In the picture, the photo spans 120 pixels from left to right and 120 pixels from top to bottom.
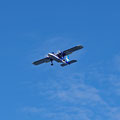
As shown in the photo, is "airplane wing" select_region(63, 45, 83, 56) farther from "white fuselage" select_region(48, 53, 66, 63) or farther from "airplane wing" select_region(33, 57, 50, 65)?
"airplane wing" select_region(33, 57, 50, 65)

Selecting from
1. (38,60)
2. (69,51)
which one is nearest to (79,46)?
(69,51)

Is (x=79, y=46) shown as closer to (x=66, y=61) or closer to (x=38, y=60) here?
(x=66, y=61)

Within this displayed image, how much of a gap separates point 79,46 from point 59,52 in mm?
6188

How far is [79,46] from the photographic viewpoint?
5536 inches

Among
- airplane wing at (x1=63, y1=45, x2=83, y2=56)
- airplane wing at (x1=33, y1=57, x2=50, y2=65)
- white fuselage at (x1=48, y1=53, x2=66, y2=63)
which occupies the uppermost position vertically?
airplane wing at (x1=33, y1=57, x2=50, y2=65)

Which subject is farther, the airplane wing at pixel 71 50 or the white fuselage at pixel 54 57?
the airplane wing at pixel 71 50

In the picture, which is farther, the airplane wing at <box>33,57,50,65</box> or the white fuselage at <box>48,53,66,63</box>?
the airplane wing at <box>33,57,50,65</box>

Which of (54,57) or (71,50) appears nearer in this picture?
(54,57)

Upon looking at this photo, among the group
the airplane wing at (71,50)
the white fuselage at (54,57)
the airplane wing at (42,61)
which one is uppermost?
the airplane wing at (42,61)

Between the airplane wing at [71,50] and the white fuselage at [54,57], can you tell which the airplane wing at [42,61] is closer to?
the airplane wing at [71,50]

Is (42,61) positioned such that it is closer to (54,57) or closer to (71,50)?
(54,57)

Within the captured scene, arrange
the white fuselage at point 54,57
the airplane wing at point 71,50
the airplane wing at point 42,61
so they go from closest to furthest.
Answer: the white fuselage at point 54,57
the airplane wing at point 71,50
the airplane wing at point 42,61

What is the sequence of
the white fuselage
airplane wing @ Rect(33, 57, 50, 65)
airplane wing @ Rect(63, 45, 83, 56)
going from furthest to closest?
airplane wing @ Rect(33, 57, 50, 65)
airplane wing @ Rect(63, 45, 83, 56)
the white fuselage

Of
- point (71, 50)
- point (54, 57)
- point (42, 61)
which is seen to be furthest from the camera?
point (42, 61)
